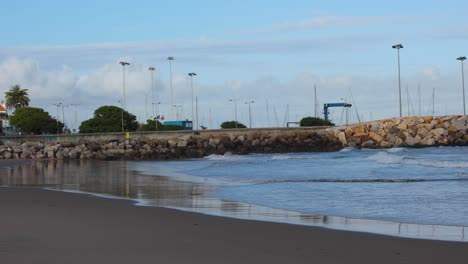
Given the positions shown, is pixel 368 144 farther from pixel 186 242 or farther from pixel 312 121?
pixel 186 242

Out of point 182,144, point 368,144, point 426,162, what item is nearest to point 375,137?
point 368,144

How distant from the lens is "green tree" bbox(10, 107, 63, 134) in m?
116

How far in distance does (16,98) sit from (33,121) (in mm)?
31194

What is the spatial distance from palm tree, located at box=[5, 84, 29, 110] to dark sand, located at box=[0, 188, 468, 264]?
13967cm

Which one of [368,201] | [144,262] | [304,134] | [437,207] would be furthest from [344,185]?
[304,134]

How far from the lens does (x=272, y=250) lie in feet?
24.4

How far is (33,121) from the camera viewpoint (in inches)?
4545

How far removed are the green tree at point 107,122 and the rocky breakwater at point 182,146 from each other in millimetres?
46453

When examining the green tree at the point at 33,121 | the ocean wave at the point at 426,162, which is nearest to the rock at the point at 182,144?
the ocean wave at the point at 426,162

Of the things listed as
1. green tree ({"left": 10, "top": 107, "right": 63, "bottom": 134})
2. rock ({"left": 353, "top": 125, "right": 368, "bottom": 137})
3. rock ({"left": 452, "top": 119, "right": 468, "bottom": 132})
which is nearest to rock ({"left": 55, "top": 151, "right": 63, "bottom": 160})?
rock ({"left": 353, "top": 125, "right": 368, "bottom": 137})

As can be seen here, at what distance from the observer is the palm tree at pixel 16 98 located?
469 ft

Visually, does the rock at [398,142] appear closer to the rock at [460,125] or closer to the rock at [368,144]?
the rock at [368,144]

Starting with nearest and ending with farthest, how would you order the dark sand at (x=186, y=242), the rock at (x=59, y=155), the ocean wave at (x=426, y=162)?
the dark sand at (x=186, y=242) < the ocean wave at (x=426, y=162) < the rock at (x=59, y=155)

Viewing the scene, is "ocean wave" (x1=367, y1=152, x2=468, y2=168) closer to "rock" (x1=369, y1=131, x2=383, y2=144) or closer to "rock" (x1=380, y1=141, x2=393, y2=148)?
"rock" (x1=380, y1=141, x2=393, y2=148)
